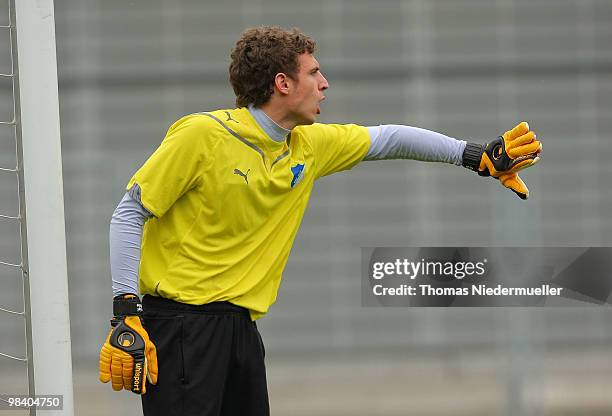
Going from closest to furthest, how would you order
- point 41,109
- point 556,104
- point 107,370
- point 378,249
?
point 107,370
point 41,109
point 378,249
point 556,104

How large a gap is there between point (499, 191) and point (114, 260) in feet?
8.70

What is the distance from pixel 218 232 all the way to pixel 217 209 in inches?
2.5

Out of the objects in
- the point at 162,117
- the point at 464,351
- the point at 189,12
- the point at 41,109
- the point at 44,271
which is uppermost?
the point at 189,12

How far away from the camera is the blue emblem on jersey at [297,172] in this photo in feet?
10.1

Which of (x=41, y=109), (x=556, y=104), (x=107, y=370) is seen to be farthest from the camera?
(x=556, y=104)

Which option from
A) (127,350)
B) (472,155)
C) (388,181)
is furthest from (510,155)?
(388,181)

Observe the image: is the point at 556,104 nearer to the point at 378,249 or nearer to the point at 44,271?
the point at 378,249

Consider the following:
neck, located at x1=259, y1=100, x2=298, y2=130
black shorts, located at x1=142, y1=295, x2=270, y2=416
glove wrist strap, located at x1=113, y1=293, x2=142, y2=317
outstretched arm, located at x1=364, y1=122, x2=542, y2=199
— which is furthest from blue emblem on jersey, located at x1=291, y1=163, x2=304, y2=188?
glove wrist strap, located at x1=113, y1=293, x2=142, y2=317

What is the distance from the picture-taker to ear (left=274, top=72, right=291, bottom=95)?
300 cm

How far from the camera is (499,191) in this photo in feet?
16.9

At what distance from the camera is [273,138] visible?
301cm

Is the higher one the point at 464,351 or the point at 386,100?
the point at 386,100

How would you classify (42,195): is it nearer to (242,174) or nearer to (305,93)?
(242,174)

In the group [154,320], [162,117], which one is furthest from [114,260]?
[162,117]
